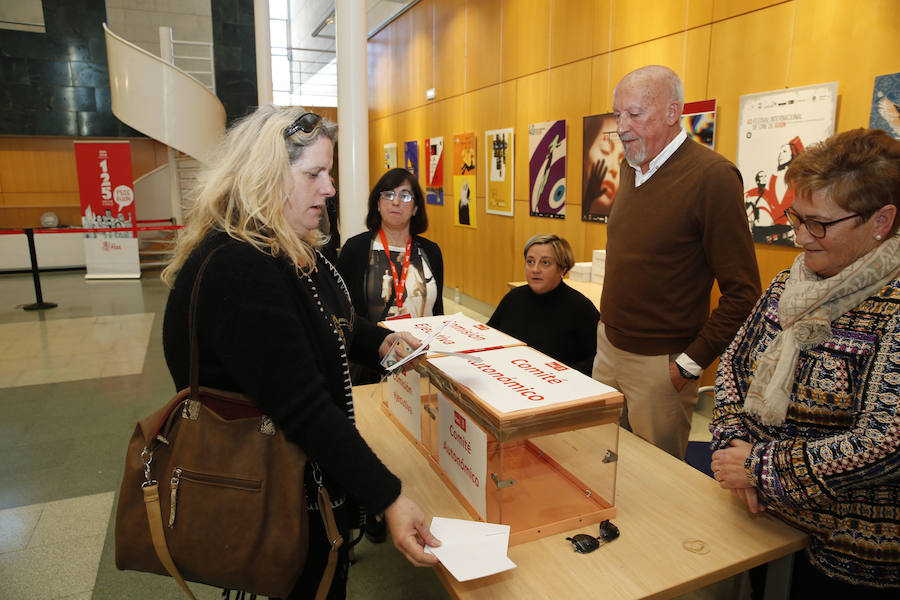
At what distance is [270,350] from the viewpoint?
1004 mm

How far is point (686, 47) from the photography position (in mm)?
3746

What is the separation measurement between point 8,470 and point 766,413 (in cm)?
391

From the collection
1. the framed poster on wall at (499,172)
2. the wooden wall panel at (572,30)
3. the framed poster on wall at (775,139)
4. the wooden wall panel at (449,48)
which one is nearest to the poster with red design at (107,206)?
the wooden wall panel at (449,48)

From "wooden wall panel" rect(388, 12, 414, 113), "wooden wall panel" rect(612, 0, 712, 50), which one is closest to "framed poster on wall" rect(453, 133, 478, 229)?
"wooden wall panel" rect(388, 12, 414, 113)

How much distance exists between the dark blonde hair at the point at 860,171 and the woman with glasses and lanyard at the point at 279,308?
1.09 metres

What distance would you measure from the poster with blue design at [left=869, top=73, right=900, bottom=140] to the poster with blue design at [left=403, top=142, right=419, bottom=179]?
21.0 feet

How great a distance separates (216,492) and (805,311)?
50.9 inches

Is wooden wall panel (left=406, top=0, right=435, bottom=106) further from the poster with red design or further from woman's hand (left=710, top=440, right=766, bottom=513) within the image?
woman's hand (left=710, top=440, right=766, bottom=513)

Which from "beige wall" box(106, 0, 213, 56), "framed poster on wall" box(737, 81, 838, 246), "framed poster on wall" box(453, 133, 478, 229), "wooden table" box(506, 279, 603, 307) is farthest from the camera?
"beige wall" box(106, 0, 213, 56)

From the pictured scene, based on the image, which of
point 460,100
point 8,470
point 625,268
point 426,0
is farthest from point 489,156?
point 8,470

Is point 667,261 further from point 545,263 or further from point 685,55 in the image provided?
point 685,55

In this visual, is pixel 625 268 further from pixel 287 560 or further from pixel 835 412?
pixel 287 560

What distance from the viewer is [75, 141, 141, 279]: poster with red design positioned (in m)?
8.58

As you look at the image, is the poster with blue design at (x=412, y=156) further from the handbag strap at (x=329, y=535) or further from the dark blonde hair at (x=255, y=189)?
the handbag strap at (x=329, y=535)
